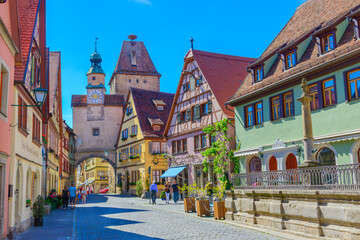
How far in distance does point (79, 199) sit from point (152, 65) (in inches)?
1358

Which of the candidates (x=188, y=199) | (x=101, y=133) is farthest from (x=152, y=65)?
(x=188, y=199)

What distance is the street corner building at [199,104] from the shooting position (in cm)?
2808

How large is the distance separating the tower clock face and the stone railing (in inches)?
1567

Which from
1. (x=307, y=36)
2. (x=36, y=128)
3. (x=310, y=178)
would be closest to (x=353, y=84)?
(x=307, y=36)

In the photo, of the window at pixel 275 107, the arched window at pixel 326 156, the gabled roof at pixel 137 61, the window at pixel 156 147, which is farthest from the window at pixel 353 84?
the gabled roof at pixel 137 61

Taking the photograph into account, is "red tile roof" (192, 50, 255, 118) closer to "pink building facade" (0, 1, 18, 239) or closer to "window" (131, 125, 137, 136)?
"window" (131, 125, 137, 136)

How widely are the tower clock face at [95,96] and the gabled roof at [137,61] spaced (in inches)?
377

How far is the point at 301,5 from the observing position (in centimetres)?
2328

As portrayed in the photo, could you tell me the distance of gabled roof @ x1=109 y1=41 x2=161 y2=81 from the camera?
6328 centimetres

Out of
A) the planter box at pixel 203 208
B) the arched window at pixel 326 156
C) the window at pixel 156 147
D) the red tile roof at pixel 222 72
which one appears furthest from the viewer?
the window at pixel 156 147

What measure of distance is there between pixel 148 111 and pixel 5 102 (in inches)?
1255

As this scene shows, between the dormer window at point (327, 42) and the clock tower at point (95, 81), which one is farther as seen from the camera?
the clock tower at point (95, 81)

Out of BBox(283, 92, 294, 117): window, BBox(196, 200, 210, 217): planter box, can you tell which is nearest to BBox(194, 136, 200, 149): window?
BBox(283, 92, 294, 117): window

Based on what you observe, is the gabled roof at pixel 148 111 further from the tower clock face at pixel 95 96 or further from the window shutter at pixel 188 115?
the tower clock face at pixel 95 96
